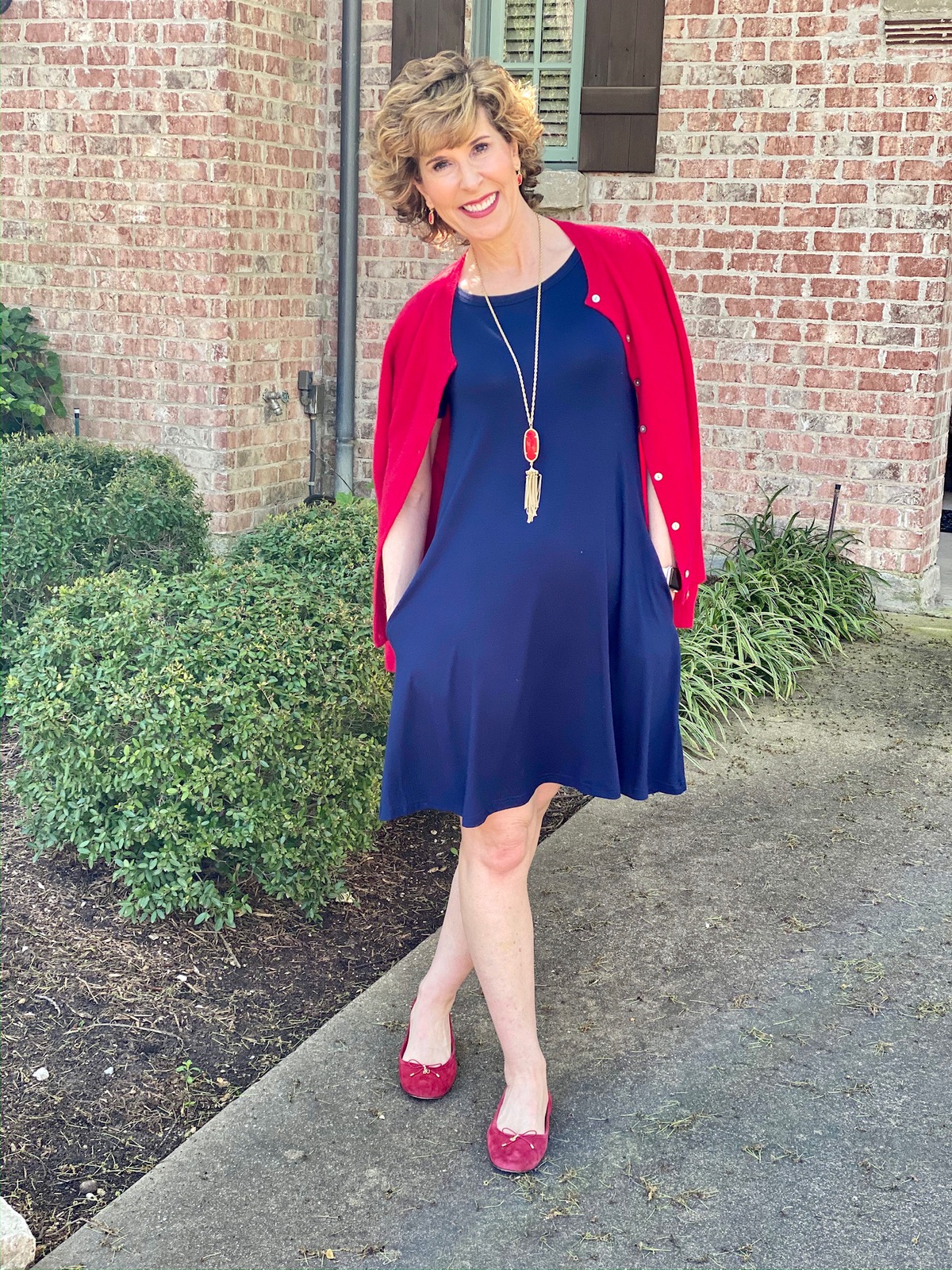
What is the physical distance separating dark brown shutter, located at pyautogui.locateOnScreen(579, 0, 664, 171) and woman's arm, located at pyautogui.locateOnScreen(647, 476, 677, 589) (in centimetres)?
456

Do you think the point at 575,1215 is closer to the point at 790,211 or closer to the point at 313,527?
the point at 313,527

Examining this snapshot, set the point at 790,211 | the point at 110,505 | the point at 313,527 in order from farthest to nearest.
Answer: the point at 790,211 → the point at 110,505 → the point at 313,527

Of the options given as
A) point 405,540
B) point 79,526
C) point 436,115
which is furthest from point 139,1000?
point 79,526

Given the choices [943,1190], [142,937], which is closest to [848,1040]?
[943,1190]

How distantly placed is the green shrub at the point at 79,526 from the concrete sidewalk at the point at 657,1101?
203 cm

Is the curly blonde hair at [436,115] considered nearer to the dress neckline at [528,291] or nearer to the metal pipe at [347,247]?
the dress neckline at [528,291]

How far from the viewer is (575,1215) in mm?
2387

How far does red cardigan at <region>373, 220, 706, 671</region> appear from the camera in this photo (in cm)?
245

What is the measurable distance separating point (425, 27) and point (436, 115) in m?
4.96

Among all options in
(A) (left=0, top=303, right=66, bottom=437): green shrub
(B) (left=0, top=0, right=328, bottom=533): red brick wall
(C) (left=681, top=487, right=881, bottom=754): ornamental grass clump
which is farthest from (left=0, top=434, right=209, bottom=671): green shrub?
(C) (left=681, top=487, right=881, bottom=754): ornamental grass clump

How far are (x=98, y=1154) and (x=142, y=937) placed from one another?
0.83 metres

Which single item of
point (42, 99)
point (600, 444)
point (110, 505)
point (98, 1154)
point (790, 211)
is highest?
point (42, 99)

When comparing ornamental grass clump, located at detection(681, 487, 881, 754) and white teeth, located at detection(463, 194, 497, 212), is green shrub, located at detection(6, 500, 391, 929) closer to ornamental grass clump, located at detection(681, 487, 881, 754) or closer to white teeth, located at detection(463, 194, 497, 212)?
white teeth, located at detection(463, 194, 497, 212)

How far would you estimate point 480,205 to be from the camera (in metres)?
2.40
